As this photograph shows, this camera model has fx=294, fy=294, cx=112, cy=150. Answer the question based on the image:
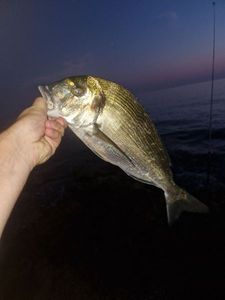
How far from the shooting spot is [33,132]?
12.7 feet

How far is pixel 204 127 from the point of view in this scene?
22.6m

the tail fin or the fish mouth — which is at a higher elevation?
the fish mouth

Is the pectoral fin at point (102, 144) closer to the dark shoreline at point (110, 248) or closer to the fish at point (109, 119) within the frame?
the fish at point (109, 119)

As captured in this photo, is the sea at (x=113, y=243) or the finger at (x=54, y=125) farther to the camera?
the sea at (x=113, y=243)

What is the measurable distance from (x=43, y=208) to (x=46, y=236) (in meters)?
2.36

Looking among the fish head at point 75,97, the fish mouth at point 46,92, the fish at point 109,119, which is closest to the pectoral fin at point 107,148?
the fish at point 109,119

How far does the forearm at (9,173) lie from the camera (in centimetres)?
318

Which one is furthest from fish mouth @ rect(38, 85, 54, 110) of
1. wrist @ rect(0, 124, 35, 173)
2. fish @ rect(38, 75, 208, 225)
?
wrist @ rect(0, 124, 35, 173)

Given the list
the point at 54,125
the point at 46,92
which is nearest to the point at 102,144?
the point at 46,92

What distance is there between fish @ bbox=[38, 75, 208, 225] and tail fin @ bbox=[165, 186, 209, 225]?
588mm

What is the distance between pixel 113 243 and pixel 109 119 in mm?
5604

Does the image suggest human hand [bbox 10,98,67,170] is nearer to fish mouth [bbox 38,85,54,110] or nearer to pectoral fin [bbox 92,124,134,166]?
fish mouth [bbox 38,85,54,110]

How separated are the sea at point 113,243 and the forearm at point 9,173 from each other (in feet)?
13.4

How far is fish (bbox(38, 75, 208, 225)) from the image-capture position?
332 centimetres
